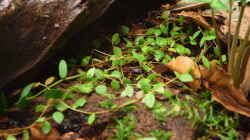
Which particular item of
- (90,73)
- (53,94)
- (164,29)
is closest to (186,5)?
(164,29)

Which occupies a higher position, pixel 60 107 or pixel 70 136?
pixel 60 107

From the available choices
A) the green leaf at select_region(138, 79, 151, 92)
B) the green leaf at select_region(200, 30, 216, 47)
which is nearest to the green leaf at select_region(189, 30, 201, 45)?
the green leaf at select_region(200, 30, 216, 47)

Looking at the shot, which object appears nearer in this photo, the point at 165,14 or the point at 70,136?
the point at 70,136

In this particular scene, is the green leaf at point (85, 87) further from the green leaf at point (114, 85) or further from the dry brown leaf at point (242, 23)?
the dry brown leaf at point (242, 23)

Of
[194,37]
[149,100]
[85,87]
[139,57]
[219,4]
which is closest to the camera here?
[219,4]

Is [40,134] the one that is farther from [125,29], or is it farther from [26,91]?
[125,29]

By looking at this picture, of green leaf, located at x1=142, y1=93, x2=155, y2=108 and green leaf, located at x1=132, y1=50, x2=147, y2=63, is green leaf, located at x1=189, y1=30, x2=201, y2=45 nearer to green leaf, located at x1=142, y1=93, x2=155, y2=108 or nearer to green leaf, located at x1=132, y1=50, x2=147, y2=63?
green leaf, located at x1=132, y1=50, x2=147, y2=63

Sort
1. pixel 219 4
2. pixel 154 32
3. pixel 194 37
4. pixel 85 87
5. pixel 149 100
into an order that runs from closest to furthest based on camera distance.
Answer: pixel 219 4 → pixel 149 100 → pixel 85 87 → pixel 194 37 → pixel 154 32

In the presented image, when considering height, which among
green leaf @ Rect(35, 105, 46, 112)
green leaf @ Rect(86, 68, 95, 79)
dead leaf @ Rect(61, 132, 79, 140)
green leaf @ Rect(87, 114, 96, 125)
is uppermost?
green leaf @ Rect(86, 68, 95, 79)

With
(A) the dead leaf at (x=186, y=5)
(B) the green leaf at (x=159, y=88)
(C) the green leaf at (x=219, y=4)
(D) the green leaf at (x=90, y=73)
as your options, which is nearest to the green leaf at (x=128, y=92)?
(B) the green leaf at (x=159, y=88)
